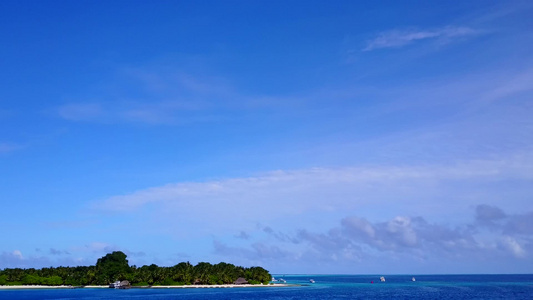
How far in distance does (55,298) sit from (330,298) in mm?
86720

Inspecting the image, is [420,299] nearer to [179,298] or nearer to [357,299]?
[357,299]

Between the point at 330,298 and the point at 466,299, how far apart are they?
40.1 meters

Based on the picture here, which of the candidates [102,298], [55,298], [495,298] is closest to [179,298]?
[102,298]

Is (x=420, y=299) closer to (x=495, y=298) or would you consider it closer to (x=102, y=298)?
(x=495, y=298)

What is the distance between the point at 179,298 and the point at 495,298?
318 feet

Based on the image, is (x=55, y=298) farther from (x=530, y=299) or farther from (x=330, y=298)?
(x=530, y=299)

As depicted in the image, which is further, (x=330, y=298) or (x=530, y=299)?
(x=330, y=298)

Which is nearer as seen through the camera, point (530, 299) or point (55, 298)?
point (530, 299)

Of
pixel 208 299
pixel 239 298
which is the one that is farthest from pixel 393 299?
pixel 208 299

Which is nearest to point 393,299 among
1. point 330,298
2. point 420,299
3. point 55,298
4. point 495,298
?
point 420,299

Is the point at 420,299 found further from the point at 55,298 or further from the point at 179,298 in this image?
the point at 55,298

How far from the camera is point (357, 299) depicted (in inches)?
5999

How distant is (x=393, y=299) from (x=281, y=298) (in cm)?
3461

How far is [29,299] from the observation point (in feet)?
490
